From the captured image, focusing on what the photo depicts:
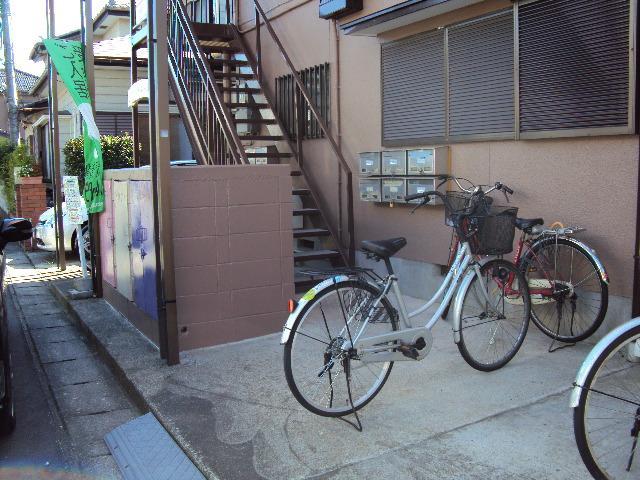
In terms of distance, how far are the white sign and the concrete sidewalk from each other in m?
3.94

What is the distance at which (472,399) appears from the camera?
4.05 m

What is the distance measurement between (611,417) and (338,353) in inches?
59.2

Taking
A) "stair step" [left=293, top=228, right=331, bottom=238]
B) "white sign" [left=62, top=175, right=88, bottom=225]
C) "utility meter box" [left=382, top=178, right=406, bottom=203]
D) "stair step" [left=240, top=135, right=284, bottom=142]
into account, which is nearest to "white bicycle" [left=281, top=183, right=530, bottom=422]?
"utility meter box" [left=382, top=178, right=406, bottom=203]

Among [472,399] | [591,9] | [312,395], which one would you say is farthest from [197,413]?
[591,9]

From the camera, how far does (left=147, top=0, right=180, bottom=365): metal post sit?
4762 mm

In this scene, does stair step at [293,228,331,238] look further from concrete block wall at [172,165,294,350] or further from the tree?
the tree

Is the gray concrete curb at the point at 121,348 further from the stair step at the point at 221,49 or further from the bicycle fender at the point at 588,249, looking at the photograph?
the stair step at the point at 221,49

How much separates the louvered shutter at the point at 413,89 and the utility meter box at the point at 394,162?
25 centimetres

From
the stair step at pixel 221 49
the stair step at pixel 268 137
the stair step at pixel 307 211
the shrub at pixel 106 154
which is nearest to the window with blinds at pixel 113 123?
the shrub at pixel 106 154

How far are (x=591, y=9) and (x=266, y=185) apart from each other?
9.40ft

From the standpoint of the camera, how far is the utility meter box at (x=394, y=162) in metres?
6.61

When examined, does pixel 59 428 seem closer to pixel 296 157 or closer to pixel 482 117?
pixel 482 117

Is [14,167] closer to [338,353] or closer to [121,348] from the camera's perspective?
[121,348]

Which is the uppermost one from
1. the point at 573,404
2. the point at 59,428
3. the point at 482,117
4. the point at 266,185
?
the point at 482,117
